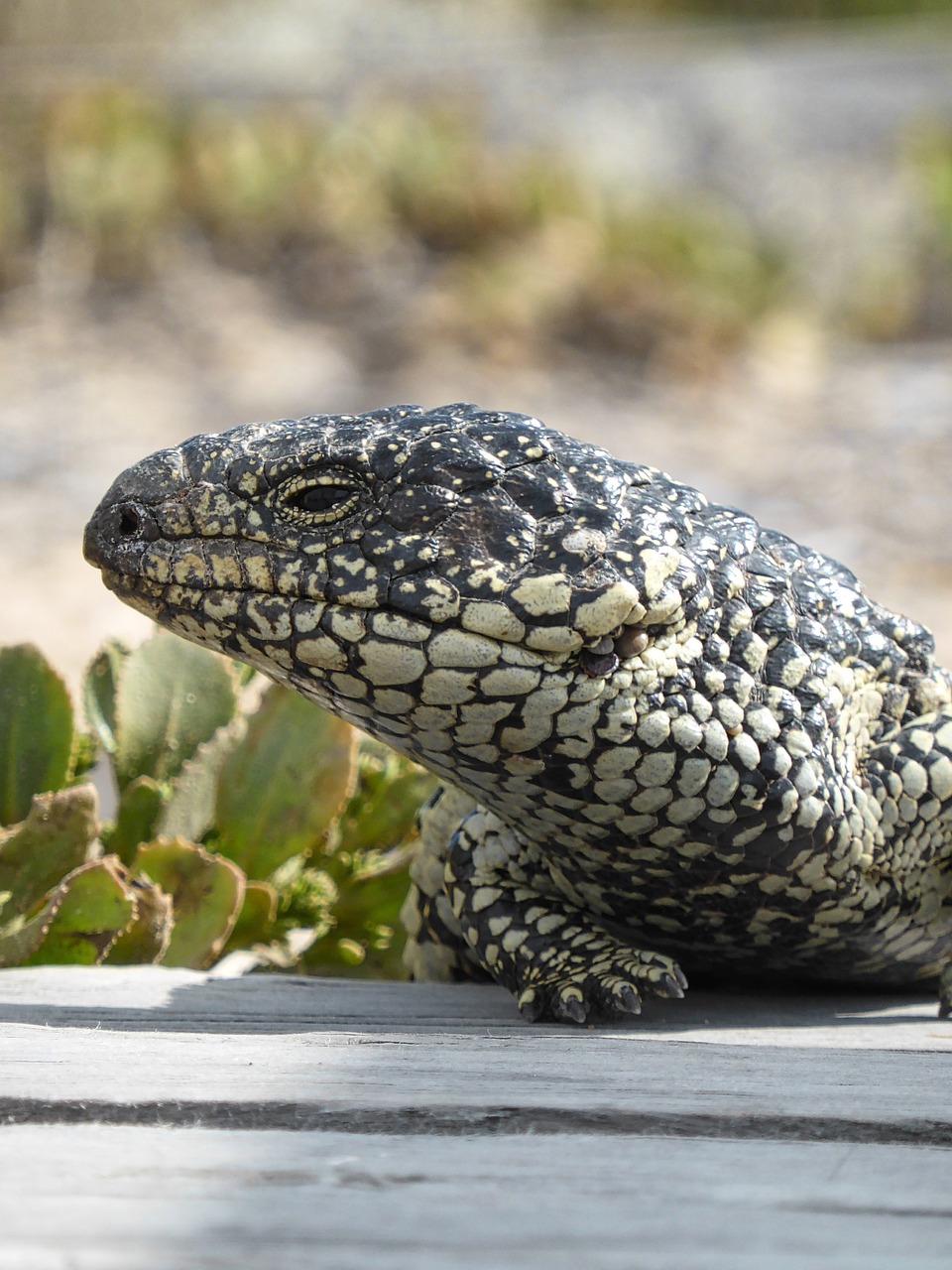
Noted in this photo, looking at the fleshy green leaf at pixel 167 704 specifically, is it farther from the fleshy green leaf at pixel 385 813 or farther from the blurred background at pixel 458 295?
the blurred background at pixel 458 295

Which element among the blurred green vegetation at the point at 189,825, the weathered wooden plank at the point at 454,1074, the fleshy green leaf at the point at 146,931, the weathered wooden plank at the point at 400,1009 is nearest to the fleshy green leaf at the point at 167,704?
the blurred green vegetation at the point at 189,825

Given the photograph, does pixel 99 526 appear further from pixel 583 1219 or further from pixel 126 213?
pixel 126 213

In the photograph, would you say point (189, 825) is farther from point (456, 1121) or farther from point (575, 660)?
point (456, 1121)

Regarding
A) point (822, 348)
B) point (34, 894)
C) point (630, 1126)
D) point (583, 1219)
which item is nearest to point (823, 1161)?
point (630, 1126)

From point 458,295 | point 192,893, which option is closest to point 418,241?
point 458,295

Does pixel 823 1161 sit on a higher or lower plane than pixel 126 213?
lower

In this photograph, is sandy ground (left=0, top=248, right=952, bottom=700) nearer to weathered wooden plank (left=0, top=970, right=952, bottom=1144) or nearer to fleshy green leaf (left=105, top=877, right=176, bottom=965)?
fleshy green leaf (left=105, top=877, right=176, bottom=965)

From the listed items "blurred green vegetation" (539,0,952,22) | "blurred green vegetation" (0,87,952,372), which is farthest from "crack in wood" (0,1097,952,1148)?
"blurred green vegetation" (539,0,952,22)
